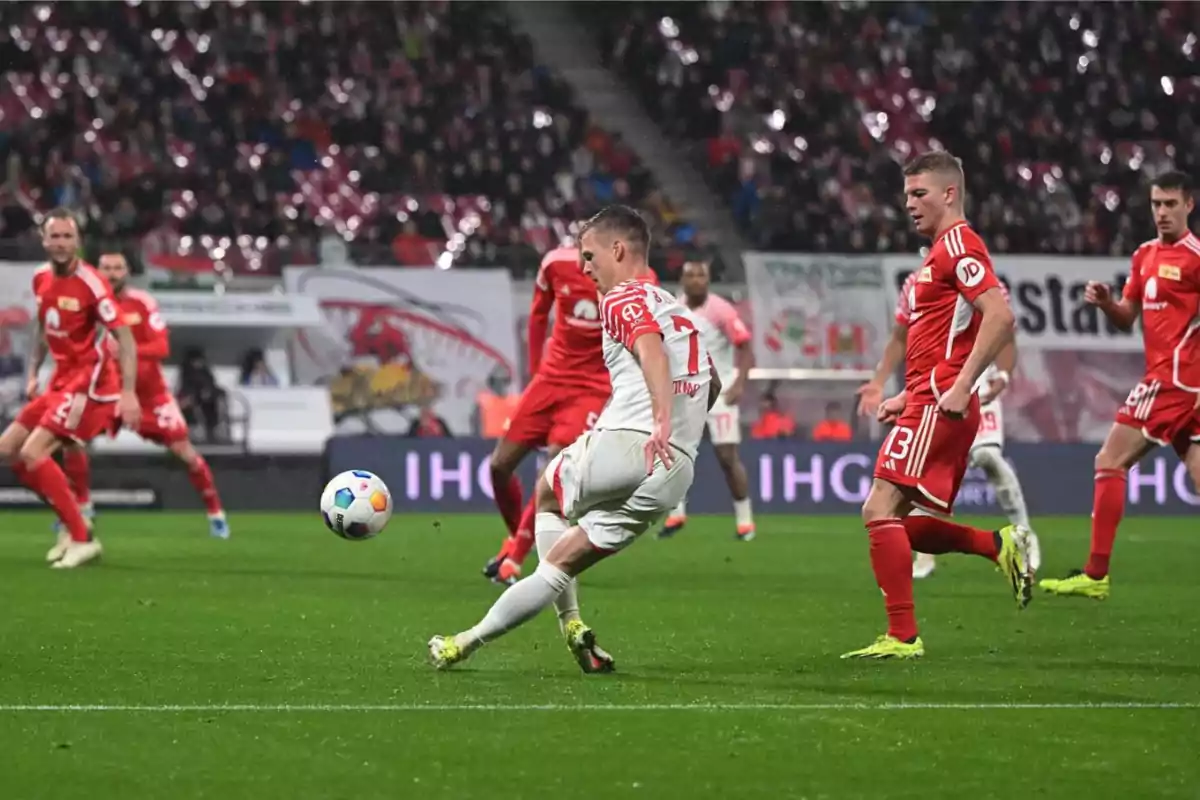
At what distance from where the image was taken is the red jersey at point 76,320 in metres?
12.3

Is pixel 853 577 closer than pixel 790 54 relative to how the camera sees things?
Yes

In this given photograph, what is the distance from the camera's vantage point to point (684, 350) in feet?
22.6

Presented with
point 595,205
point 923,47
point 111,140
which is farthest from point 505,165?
point 923,47

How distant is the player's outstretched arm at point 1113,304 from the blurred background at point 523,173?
11.3 metres

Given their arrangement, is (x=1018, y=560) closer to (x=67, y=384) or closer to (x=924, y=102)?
(x=67, y=384)

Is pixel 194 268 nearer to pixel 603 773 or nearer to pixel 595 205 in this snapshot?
pixel 595 205

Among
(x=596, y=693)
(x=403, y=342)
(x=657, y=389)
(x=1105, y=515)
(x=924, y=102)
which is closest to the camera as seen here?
(x=596, y=693)

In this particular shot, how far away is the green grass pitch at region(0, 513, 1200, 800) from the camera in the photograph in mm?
4762

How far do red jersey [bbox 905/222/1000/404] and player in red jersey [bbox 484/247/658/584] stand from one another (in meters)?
3.17

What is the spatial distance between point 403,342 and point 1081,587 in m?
13.5

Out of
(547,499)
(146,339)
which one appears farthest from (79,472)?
(547,499)

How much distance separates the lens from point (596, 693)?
20.6ft

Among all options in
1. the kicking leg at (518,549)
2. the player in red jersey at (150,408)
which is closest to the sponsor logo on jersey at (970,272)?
the kicking leg at (518,549)

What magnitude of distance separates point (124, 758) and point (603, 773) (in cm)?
121
